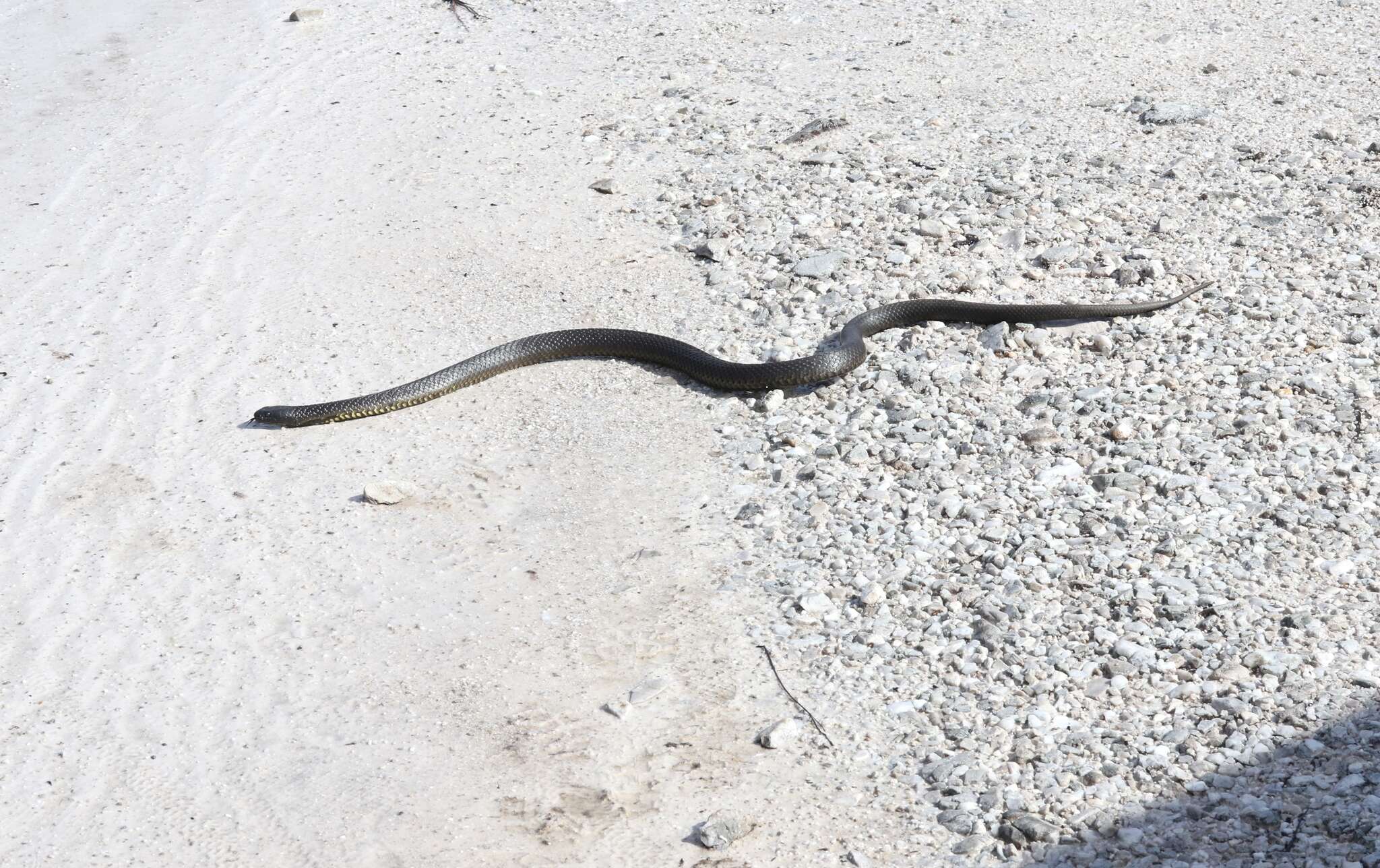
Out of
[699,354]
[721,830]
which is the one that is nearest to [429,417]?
[699,354]

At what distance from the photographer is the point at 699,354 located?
7926mm

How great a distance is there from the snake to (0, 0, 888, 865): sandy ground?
0.15m

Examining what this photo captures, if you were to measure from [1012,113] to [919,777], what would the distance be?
746 cm

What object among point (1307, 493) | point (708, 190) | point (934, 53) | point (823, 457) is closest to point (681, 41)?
point (934, 53)

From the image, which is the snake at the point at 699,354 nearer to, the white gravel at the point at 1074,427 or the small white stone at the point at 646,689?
the white gravel at the point at 1074,427

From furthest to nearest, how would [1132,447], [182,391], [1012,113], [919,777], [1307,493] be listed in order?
[1012,113], [182,391], [1132,447], [1307,493], [919,777]

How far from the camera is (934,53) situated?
12.3m

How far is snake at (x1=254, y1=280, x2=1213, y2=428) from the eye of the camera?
7645 mm

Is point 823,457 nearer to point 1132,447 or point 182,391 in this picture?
point 1132,447

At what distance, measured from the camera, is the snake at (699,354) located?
25.1 feet

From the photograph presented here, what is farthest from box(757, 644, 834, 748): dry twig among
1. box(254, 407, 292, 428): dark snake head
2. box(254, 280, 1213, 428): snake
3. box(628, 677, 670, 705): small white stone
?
box(254, 407, 292, 428): dark snake head

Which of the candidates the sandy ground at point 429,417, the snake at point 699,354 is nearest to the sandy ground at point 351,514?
the sandy ground at point 429,417

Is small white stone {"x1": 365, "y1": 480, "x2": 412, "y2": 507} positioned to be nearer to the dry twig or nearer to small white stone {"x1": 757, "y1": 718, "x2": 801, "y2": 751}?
the dry twig

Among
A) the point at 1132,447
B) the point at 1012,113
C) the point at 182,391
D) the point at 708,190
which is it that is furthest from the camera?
the point at 1012,113
